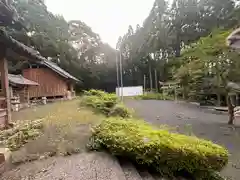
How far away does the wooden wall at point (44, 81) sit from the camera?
19766mm

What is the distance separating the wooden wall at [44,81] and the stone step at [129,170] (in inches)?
687

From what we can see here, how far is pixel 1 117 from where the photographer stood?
503 centimetres

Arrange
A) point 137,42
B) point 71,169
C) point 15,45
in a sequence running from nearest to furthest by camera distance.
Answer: point 71,169, point 15,45, point 137,42

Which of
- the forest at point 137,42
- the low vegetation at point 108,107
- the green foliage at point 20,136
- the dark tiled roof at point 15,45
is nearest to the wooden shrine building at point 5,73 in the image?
the dark tiled roof at point 15,45

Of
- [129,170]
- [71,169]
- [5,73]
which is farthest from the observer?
[5,73]

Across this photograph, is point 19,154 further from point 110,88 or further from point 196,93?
point 110,88

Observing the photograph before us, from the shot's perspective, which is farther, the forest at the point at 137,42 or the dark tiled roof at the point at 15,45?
the forest at the point at 137,42

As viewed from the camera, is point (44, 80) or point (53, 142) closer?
point (53, 142)

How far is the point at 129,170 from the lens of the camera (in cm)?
321

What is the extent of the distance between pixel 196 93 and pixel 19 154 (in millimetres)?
17348

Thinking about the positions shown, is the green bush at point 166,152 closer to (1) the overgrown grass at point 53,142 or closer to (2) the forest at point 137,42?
(1) the overgrown grass at point 53,142

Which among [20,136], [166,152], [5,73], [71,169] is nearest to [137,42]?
[5,73]

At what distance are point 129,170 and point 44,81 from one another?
18.1 meters

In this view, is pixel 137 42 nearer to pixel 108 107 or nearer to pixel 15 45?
pixel 108 107
